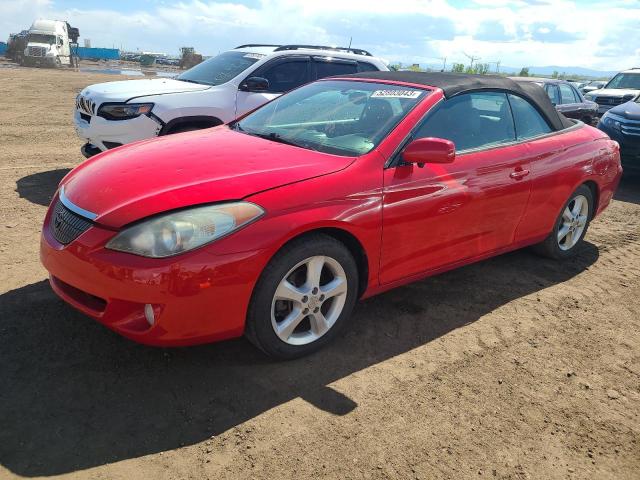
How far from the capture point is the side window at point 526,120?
4.20 metres

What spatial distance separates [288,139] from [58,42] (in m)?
36.4

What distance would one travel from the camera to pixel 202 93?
21.0 ft

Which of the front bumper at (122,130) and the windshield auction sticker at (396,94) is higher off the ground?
the windshield auction sticker at (396,94)

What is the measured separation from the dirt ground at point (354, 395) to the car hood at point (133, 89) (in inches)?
101

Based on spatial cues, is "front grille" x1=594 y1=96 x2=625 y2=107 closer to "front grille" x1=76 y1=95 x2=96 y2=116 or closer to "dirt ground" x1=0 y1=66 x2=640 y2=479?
"dirt ground" x1=0 y1=66 x2=640 y2=479

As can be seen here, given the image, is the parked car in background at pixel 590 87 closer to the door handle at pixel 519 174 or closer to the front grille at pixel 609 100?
the front grille at pixel 609 100

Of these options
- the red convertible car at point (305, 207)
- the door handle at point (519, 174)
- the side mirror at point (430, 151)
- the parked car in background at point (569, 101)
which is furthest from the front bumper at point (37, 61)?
the side mirror at point (430, 151)

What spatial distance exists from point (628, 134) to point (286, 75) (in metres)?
5.49

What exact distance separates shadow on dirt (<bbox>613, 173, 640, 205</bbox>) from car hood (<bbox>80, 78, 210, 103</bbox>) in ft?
20.2

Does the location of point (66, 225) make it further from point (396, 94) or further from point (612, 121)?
point (612, 121)

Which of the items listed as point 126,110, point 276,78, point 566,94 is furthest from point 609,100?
point 126,110

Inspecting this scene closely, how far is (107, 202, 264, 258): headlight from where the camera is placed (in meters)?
2.53

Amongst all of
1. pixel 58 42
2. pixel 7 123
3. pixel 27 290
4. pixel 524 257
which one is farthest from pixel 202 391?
pixel 58 42

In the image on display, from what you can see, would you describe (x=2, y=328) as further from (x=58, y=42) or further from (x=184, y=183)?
(x=58, y=42)
